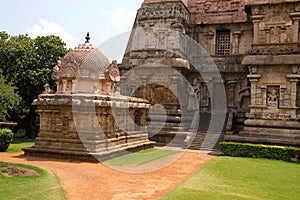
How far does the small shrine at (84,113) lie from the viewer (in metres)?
13.9

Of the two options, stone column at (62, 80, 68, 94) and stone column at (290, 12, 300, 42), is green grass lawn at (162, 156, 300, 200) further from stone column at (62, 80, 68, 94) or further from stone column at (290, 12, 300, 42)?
stone column at (290, 12, 300, 42)

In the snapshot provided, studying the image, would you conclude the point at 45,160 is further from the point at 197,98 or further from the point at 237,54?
the point at 237,54

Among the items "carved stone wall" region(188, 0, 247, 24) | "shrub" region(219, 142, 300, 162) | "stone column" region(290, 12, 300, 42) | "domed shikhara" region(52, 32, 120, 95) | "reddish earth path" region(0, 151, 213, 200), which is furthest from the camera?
"carved stone wall" region(188, 0, 247, 24)

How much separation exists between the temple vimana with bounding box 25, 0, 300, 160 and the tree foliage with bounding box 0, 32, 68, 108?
5785 millimetres

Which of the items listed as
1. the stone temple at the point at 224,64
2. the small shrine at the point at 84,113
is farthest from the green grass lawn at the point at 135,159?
the stone temple at the point at 224,64

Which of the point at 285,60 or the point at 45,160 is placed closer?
the point at 45,160

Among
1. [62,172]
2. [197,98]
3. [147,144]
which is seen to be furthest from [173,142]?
[62,172]

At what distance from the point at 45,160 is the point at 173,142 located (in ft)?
31.4

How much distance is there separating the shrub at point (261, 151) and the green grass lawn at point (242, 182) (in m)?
0.85

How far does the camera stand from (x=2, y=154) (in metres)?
15.2

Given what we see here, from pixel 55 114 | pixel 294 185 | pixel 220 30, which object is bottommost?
pixel 294 185

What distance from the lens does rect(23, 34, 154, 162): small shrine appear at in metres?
13.9

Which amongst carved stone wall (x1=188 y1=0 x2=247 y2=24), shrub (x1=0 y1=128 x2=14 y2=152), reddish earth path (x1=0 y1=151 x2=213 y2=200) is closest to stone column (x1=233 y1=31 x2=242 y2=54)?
carved stone wall (x1=188 y1=0 x2=247 y2=24)

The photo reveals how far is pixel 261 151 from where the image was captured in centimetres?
1641
